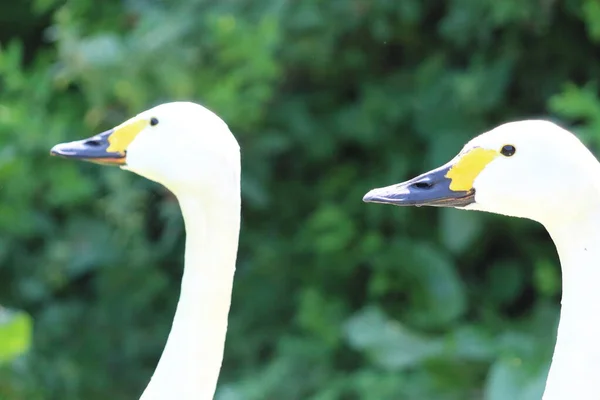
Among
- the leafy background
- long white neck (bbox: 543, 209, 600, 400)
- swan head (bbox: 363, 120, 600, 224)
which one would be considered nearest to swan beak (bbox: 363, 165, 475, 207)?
swan head (bbox: 363, 120, 600, 224)

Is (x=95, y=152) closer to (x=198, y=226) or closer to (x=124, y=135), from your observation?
(x=124, y=135)

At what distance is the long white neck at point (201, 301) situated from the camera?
1.25m

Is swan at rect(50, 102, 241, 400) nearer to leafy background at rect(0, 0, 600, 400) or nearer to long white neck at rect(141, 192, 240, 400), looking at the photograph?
long white neck at rect(141, 192, 240, 400)

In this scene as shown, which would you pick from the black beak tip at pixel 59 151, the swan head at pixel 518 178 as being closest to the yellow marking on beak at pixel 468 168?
the swan head at pixel 518 178

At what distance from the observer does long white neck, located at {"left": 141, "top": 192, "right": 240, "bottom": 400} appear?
1.25 m

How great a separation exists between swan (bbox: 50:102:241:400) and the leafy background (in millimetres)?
882

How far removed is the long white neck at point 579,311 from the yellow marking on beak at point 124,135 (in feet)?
1.72

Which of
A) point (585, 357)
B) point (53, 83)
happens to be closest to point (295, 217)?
point (53, 83)

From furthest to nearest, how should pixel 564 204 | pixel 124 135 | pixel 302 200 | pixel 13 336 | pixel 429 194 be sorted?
pixel 302 200 → pixel 13 336 → pixel 124 135 → pixel 429 194 → pixel 564 204

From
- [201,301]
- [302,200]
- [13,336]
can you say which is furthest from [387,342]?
[201,301]

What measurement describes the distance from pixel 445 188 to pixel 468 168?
0.04m

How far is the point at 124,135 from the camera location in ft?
4.34

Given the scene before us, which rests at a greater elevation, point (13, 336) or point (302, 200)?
point (302, 200)

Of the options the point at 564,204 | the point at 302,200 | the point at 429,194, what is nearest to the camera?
the point at 564,204
